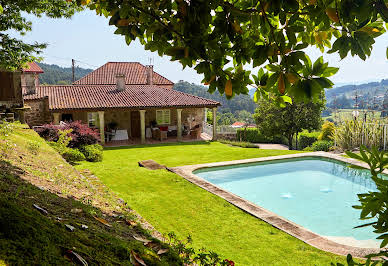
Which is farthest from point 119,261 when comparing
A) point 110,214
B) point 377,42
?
point 110,214

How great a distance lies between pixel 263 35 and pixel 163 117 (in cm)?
2268

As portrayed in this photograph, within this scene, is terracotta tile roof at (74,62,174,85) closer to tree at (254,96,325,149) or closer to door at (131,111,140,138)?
door at (131,111,140,138)

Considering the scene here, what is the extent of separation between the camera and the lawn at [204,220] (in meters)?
5.48

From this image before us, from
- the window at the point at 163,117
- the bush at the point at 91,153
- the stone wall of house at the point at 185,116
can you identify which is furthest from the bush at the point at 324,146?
the bush at the point at 91,153

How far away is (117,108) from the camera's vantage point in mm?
21016

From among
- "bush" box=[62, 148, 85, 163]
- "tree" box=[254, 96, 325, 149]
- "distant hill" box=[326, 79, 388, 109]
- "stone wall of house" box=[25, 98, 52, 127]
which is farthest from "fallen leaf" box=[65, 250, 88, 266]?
"tree" box=[254, 96, 325, 149]

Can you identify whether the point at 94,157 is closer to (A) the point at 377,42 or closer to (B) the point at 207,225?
(B) the point at 207,225

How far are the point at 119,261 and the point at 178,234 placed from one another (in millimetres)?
3747

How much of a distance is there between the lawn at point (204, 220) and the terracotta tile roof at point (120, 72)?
23914 mm

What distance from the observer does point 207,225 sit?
6730mm

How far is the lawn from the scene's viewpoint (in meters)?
5.48

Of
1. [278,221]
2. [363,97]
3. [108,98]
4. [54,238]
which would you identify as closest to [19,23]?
[278,221]

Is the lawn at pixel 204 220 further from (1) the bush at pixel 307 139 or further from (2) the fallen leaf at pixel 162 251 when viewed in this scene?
(1) the bush at pixel 307 139

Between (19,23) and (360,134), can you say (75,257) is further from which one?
(360,134)
